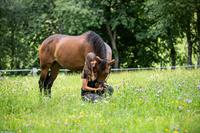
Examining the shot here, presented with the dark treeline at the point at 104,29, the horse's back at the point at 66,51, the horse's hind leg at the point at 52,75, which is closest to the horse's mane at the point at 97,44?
the horse's back at the point at 66,51

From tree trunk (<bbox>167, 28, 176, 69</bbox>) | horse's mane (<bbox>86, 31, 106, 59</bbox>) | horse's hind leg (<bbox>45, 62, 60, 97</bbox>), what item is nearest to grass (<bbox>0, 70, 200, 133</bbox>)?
horse's mane (<bbox>86, 31, 106, 59</bbox>)

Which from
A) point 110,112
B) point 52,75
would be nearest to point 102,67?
point 110,112

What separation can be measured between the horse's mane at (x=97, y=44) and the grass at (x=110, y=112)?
1434mm

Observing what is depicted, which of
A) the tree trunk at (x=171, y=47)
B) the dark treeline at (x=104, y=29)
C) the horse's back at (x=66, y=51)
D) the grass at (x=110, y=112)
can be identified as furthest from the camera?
the tree trunk at (x=171, y=47)

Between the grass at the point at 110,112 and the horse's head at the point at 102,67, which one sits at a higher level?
the horse's head at the point at 102,67

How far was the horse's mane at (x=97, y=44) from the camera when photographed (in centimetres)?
1238

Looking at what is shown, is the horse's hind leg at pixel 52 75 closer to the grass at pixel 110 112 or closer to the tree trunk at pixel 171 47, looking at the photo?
the grass at pixel 110 112

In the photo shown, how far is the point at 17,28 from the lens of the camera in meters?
43.0

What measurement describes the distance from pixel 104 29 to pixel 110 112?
35015 mm

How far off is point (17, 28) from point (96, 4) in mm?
7654

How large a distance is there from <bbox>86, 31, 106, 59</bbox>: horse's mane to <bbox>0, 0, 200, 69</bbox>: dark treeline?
23572 mm

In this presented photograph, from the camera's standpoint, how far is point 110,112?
9.13m

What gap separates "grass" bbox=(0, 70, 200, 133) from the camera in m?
7.66

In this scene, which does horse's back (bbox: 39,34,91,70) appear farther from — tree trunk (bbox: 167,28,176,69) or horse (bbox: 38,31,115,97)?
tree trunk (bbox: 167,28,176,69)
